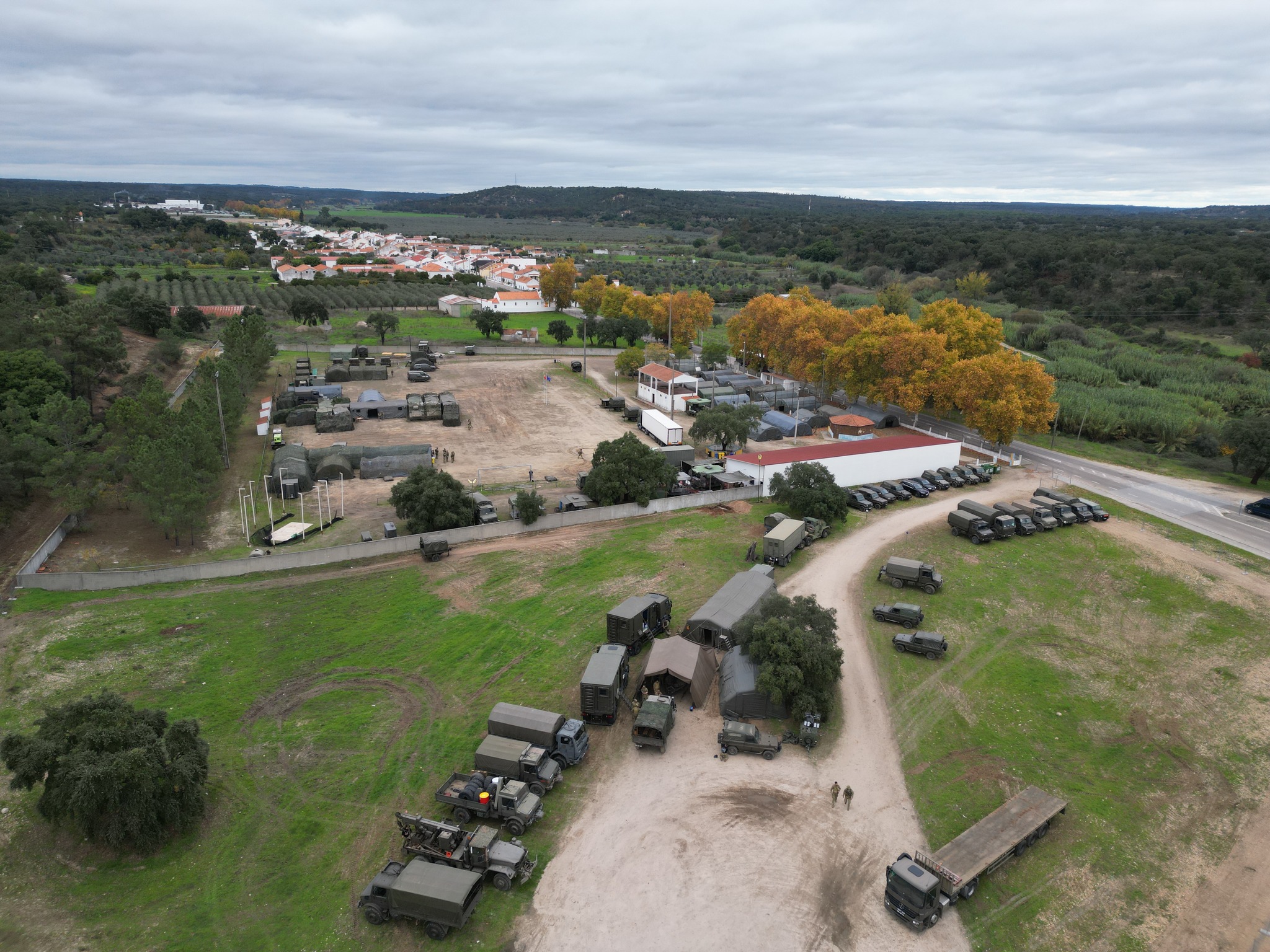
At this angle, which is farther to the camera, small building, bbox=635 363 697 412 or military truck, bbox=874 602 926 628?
small building, bbox=635 363 697 412

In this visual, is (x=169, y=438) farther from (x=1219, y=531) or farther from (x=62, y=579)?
(x=1219, y=531)

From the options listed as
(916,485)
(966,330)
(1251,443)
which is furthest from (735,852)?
(966,330)

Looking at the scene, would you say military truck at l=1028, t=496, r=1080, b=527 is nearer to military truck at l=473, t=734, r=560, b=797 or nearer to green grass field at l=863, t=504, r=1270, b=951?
green grass field at l=863, t=504, r=1270, b=951

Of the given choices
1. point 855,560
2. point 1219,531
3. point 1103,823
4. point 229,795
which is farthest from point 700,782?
point 1219,531

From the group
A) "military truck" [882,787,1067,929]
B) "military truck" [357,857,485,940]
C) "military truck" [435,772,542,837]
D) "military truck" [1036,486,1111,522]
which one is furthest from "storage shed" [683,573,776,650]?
"military truck" [1036,486,1111,522]

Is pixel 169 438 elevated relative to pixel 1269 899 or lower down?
elevated

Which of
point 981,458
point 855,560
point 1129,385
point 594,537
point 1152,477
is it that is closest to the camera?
point 855,560
